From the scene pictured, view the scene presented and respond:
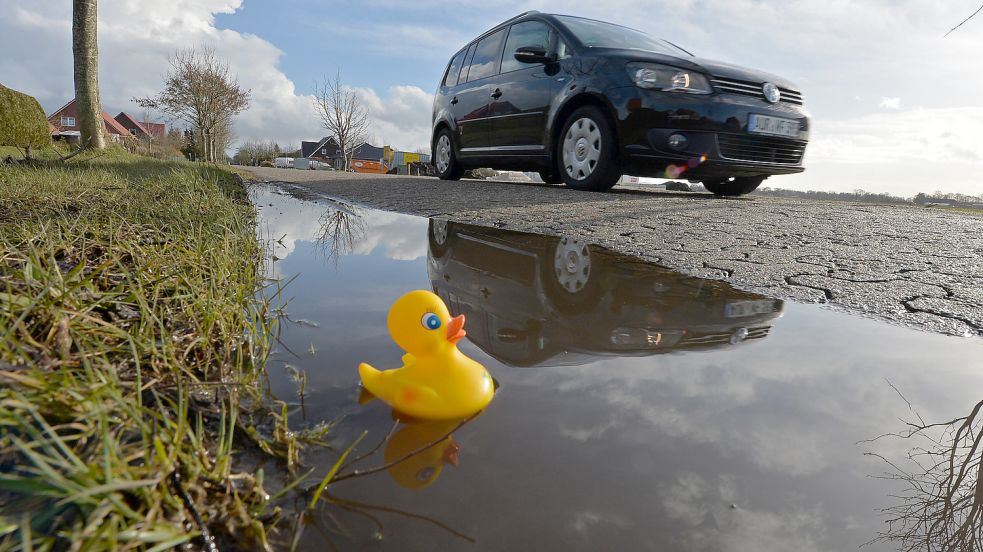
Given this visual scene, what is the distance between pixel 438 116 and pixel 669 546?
27.6ft

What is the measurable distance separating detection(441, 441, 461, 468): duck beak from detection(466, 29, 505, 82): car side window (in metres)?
6.70

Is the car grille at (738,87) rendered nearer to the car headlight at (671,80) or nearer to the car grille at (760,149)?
the car headlight at (671,80)

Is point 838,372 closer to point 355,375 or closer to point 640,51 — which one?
point 355,375

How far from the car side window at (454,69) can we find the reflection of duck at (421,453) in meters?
7.69

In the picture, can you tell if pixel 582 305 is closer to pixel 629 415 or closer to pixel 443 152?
pixel 629 415

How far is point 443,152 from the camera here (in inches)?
348

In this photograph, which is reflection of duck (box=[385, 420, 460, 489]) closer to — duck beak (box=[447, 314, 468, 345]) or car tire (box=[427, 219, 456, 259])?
duck beak (box=[447, 314, 468, 345])

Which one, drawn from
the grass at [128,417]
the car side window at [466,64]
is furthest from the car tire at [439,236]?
the car side window at [466,64]

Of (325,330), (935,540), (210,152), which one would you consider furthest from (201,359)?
(210,152)

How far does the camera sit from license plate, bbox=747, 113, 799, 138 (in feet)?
17.1

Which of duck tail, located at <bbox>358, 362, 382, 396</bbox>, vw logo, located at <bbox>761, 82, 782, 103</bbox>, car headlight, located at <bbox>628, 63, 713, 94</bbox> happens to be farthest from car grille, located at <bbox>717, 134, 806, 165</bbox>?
duck tail, located at <bbox>358, 362, 382, 396</bbox>

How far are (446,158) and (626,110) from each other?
4.18 meters

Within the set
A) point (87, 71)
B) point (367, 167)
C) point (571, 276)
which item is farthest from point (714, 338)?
point (367, 167)

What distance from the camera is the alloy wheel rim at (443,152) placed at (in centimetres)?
869
